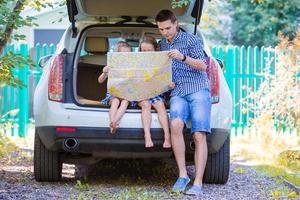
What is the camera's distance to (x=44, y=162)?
643cm

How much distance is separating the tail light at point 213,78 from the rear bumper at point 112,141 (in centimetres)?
31

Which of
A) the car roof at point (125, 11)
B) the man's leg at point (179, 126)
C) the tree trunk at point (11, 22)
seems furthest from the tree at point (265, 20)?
the man's leg at point (179, 126)

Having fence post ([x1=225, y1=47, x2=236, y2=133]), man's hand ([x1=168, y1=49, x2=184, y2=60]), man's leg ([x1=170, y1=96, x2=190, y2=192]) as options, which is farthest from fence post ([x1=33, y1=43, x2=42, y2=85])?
man's hand ([x1=168, y1=49, x2=184, y2=60])

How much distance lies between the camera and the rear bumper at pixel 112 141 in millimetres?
5926

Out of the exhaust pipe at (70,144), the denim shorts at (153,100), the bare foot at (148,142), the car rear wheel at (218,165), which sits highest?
the denim shorts at (153,100)

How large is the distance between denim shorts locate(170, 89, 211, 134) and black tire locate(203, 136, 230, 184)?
58cm

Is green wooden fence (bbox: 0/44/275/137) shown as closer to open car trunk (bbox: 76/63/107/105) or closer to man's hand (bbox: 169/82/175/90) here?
open car trunk (bbox: 76/63/107/105)

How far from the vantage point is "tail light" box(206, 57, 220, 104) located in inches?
243

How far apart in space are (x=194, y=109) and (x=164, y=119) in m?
0.29

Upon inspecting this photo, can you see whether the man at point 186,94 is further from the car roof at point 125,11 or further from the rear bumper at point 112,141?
the car roof at point 125,11

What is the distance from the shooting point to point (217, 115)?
6.10 metres

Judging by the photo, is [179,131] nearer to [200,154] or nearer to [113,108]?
[200,154]

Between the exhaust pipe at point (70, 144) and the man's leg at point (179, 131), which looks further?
the exhaust pipe at point (70, 144)

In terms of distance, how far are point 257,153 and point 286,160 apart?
3.94 feet
